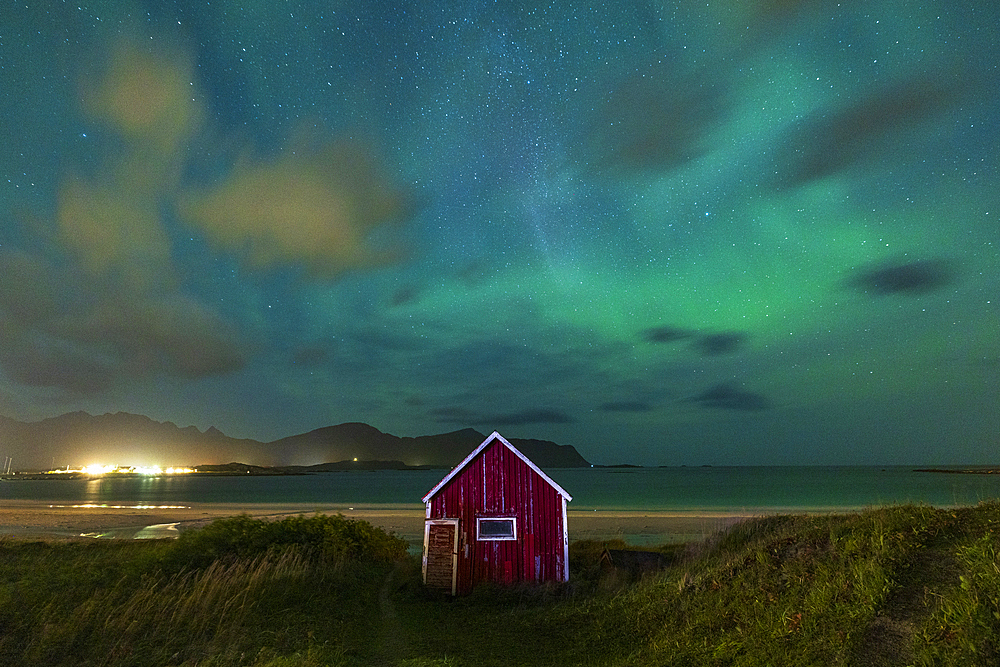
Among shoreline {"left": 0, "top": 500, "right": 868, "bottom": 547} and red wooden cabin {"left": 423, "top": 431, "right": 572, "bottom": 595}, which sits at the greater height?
red wooden cabin {"left": 423, "top": 431, "right": 572, "bottom": 595}

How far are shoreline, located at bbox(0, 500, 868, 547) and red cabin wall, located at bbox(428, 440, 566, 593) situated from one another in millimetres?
20181

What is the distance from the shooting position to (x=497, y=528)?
23.0m

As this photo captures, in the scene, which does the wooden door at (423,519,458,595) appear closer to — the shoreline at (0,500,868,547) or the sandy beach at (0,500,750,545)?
the shoreline at (0,500,868,547)

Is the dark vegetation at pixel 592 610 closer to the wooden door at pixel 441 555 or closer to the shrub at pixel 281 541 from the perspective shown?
the shrub at pixel 281 541

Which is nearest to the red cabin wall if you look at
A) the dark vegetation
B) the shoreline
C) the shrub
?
the dark vegetation

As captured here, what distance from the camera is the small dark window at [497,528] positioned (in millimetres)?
22766

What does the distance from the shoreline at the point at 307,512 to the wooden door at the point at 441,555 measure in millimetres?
21659

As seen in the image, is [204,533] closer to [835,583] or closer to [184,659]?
[184,659]

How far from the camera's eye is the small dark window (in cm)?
2277

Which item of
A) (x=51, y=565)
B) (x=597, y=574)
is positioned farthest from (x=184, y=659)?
(x=597, y=574)

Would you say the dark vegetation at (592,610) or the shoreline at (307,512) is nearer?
the dark vegetation at (592,610)

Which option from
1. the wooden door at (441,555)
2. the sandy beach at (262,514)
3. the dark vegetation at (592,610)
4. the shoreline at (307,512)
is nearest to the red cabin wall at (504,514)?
the wooden door at (441,555)

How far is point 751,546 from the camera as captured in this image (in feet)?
49.7

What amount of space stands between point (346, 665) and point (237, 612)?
14.1 feet
